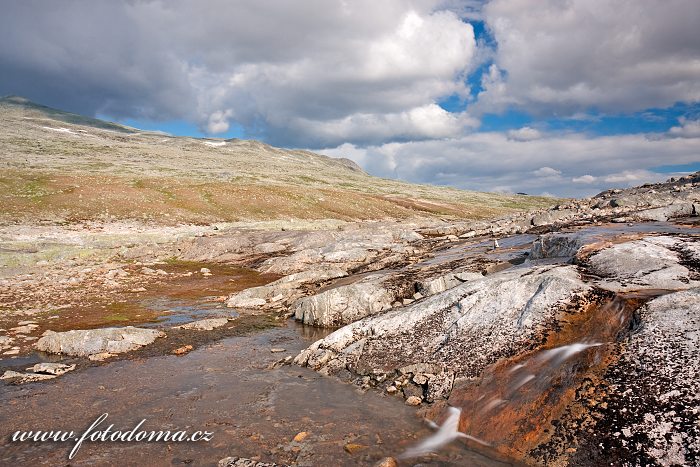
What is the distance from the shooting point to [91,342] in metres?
17.6

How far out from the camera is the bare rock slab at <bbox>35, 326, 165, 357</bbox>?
1731 cm

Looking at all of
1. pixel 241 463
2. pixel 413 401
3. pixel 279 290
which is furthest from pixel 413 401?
pixel 279 290

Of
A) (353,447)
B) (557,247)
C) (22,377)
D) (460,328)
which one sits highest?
(557,247)

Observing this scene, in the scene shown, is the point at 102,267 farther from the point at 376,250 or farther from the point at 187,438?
the point at 187,438

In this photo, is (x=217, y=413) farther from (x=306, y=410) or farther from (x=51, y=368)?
(x=51, y=368)

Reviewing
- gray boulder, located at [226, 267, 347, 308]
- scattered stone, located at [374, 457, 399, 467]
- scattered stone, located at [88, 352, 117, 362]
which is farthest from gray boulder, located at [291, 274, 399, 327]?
scattered stone, located at [374, 457, 399, 467]

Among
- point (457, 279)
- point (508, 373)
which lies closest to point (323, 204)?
point (457, 279)

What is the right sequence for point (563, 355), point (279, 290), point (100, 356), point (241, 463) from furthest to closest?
point (279, 290) < point (100, 356) < point (563, 355) < point (241, 463)

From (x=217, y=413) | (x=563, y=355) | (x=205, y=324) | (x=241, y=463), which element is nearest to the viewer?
(x=241, y=463)

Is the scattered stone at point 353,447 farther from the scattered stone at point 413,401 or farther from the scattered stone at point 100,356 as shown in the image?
the scattered stone at point 100,356

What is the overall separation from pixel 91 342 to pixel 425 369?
45.8 ft

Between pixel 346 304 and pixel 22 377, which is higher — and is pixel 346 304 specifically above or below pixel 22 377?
above

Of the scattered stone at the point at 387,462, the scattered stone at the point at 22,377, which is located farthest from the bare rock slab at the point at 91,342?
the scattered stone at the point at 387,462

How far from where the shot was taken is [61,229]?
59.1 metres
